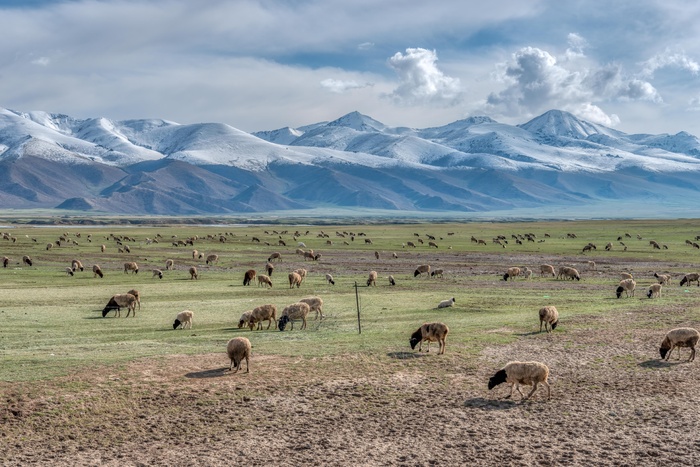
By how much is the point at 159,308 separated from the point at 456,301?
18.3 meters

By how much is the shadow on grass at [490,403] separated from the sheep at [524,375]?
385mm

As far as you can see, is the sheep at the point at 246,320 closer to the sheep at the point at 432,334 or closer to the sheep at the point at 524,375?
the sheep at the point at 432,334

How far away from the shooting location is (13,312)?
35.6m

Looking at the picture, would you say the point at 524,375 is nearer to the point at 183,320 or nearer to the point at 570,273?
the point at 183,320

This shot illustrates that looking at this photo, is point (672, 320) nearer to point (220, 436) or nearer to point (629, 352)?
point (629, 352)

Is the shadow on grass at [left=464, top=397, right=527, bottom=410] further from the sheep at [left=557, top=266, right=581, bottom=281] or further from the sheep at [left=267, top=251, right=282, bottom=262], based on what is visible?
A: the sheep at [left=267, top=251, right=282, bottom=262]

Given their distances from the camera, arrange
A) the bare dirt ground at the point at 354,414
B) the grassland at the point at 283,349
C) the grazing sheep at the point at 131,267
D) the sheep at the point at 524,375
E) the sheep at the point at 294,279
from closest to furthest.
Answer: the bare dirt ground at the point at 354,414, the grassland at the point at 283,349, the sheep at the point at 524,375, the sheep at the point at 294,279, the grazing sheep at the point at 131,267

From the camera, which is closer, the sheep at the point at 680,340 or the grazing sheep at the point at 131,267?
the sheep at the point at 680,340

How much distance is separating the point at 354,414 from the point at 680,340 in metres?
13.3

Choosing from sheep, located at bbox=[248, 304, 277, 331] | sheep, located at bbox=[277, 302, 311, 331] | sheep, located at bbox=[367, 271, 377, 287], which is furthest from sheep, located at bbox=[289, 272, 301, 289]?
sheep, located at bbox=[248, 304, 277, 331]

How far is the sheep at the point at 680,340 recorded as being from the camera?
79.5 ft

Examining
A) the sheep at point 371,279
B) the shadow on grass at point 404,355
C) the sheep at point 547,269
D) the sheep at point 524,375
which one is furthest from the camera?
the sheep at point 547,269

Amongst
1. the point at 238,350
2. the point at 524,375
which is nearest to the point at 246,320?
the point at 238,350

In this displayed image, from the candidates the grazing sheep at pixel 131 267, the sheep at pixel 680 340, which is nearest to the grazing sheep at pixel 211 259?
the grazing sheep at pixel 131 267
